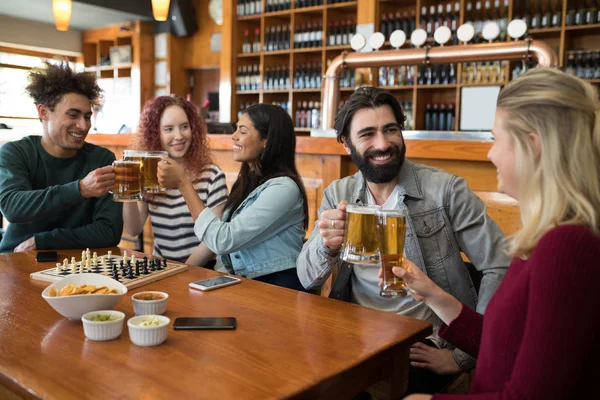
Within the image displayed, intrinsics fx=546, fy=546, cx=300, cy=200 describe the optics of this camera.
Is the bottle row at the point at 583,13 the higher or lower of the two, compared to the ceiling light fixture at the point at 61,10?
higher

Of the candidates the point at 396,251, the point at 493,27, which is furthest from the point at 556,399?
the point at 493,27

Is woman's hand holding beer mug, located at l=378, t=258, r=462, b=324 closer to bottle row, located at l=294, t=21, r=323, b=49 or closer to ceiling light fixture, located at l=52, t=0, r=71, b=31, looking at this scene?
ceiling light fixture, located at l=52, t=0, r=71, b=31

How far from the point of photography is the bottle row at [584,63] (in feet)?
16.9

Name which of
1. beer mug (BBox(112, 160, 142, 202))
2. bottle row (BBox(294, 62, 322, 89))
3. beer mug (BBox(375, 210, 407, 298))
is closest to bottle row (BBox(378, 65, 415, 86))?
bottle row (BBox(294, 62, 322, 89))

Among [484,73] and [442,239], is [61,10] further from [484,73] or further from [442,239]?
[484,73]

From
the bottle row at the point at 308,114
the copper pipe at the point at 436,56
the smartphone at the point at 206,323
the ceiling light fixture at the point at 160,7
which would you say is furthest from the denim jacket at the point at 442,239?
the bottle row at the point at 308,114

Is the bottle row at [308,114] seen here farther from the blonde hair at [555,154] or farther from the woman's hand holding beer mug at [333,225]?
the blonde hair at [555,154]

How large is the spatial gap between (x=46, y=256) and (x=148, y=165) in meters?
0.46

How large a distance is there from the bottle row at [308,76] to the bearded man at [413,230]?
5114mm

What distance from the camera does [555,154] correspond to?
944 mm

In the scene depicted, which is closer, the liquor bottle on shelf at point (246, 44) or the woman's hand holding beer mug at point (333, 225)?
the woman's hand holding beer mug at point (333, 225)

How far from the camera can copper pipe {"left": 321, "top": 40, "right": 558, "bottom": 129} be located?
3.59 meters

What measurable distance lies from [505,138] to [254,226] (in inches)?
41.5

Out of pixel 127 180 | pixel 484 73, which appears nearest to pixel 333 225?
pixel 127 180
